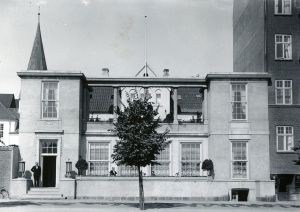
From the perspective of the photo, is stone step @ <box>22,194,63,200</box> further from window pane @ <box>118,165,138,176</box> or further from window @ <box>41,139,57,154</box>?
window pane @ <box>118,165,138,176</box>

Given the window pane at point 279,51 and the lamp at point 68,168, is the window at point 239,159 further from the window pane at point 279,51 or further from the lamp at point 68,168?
the lamp at point 68,168

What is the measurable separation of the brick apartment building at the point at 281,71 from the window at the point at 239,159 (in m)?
3.10

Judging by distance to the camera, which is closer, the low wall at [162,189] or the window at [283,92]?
the low wall at [162,189]

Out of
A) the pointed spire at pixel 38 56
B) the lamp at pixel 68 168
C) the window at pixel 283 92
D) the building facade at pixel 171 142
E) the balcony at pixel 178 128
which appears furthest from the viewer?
the pointed spire at pixel 38 56

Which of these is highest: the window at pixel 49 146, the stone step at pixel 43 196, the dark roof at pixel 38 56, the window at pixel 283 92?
the dark roof at pixel 38 56

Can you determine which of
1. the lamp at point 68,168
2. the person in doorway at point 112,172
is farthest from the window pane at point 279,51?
the lamp at point 68,168

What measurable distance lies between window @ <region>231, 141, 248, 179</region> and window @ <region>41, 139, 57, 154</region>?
459 inches

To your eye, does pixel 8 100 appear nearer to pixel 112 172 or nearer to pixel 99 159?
pixel 99 159

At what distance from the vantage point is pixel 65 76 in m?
32.2

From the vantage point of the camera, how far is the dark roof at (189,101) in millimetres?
60062

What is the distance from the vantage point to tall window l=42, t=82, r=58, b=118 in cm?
3231

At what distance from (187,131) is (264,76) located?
20.6ft

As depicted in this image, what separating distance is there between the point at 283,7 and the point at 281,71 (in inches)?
194

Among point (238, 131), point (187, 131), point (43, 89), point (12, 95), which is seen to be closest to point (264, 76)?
point (238, 131)
